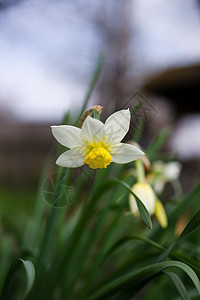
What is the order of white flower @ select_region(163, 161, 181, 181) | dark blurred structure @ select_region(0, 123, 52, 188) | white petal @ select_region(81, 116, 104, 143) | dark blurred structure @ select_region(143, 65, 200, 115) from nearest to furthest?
1. white petal @ select_region(81, 116, 104, 143)
2. white flower @ select_region(163, 161, 181, 181)
3. dark blurred structure @ select_region(143, 65, 200, 115)
4. dark blurred structure @ select_region(0, 123, 52, 188)

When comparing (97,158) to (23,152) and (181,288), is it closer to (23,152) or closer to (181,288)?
(181,288)


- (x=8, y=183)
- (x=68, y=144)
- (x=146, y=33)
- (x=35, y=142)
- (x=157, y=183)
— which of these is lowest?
(x=8, y=183)

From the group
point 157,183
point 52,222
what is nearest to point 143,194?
point 52,222

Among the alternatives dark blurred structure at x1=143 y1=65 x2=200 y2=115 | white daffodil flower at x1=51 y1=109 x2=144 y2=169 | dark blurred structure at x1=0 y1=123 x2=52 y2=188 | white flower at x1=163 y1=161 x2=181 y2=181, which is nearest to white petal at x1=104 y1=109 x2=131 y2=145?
white daffodil flower at x1=51 y1=109 x2=144 y2=169

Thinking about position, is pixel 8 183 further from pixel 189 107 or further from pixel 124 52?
pixel 124 52

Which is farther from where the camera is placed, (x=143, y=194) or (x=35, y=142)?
(x=35, y=142)

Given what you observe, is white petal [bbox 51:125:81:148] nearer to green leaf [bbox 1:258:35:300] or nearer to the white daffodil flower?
the white daffodil flower
